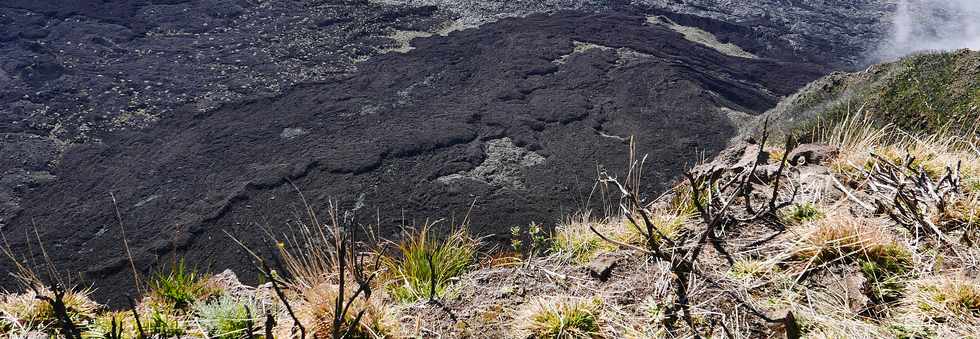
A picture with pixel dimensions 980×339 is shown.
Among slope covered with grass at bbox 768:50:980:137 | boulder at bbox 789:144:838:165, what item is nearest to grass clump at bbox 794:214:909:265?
boulder at bbox 789:144:838:165

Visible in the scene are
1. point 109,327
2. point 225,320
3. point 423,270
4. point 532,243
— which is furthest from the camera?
point 532,243

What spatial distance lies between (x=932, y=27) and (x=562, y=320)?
19.5 metres

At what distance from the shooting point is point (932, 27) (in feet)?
56.3

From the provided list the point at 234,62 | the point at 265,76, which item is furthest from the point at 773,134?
the point at 234,62

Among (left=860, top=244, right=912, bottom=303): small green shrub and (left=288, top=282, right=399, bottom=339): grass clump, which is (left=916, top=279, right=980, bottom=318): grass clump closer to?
(left=860, top=244, right=912, bottom=303): small green shrub

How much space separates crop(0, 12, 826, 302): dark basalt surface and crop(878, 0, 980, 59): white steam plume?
5.18m

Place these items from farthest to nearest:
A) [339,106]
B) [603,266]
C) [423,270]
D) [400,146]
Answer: [339,106], [400,146], [423,270], [603,266]

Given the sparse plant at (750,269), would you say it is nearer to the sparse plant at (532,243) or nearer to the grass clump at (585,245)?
the grass clump at (585,245)

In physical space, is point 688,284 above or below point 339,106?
above

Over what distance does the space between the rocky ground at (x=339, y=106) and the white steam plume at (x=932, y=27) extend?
1144 millimetres

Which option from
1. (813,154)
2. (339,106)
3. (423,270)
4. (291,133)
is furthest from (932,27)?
(423,270)

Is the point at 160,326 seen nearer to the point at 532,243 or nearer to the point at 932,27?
the point at 532,243

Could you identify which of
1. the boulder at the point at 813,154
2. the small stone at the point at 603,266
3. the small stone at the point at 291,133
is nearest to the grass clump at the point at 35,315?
the small stone at the point at 603,266

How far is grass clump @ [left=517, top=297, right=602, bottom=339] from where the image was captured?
2.49 m
